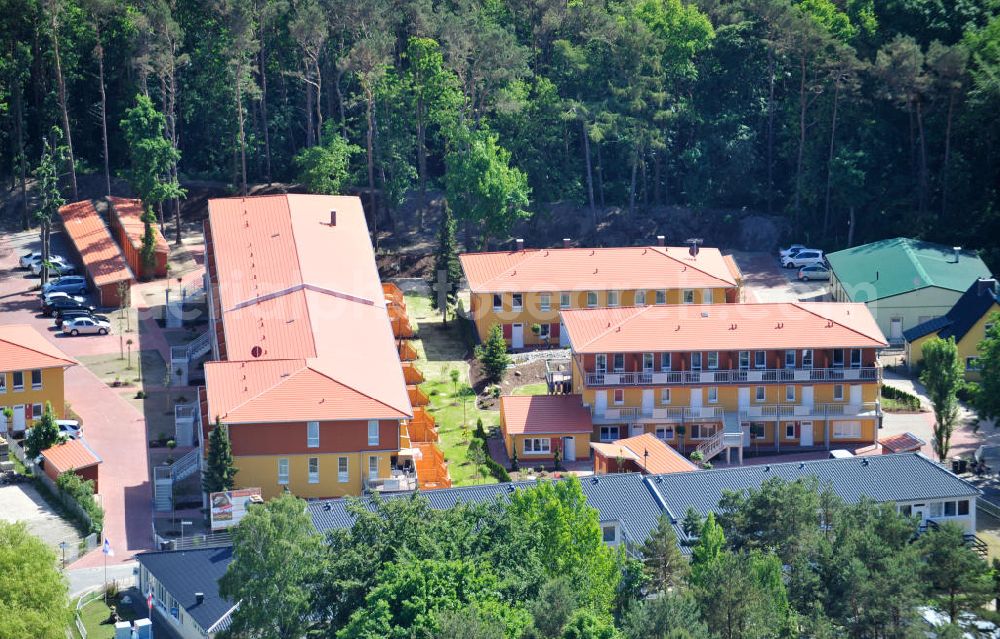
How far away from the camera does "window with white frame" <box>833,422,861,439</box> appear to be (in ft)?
307

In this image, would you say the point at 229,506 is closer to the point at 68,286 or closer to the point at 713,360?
the point at 713,360

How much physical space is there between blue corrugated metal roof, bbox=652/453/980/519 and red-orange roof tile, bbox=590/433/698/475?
142 inches

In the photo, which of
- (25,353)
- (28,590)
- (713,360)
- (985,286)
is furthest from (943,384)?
(28,590)

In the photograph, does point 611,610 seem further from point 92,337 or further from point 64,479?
point 92,337

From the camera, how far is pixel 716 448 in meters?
91.4

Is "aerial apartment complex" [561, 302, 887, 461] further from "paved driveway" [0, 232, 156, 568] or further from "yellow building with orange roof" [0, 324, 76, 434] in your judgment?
"yellow building with orange roof" [0, 324, 76, 434]

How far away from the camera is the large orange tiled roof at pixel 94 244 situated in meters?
109

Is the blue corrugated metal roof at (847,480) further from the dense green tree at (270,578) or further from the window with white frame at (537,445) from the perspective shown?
the dense green tree at (270,578)

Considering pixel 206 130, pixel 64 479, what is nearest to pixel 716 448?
pixel 64 479

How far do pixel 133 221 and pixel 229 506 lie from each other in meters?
37.5

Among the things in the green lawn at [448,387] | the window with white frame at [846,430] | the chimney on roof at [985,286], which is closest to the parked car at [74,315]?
the green lawn at [448,387]

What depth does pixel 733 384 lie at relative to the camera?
92.9 metres

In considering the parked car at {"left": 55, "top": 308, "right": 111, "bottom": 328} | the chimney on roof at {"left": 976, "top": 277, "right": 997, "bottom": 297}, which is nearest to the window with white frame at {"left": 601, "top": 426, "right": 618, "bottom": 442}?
the chimney on roof at {"left": 976, "top": 277, "right": 997, "bottom": 297}

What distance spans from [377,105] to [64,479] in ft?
147
